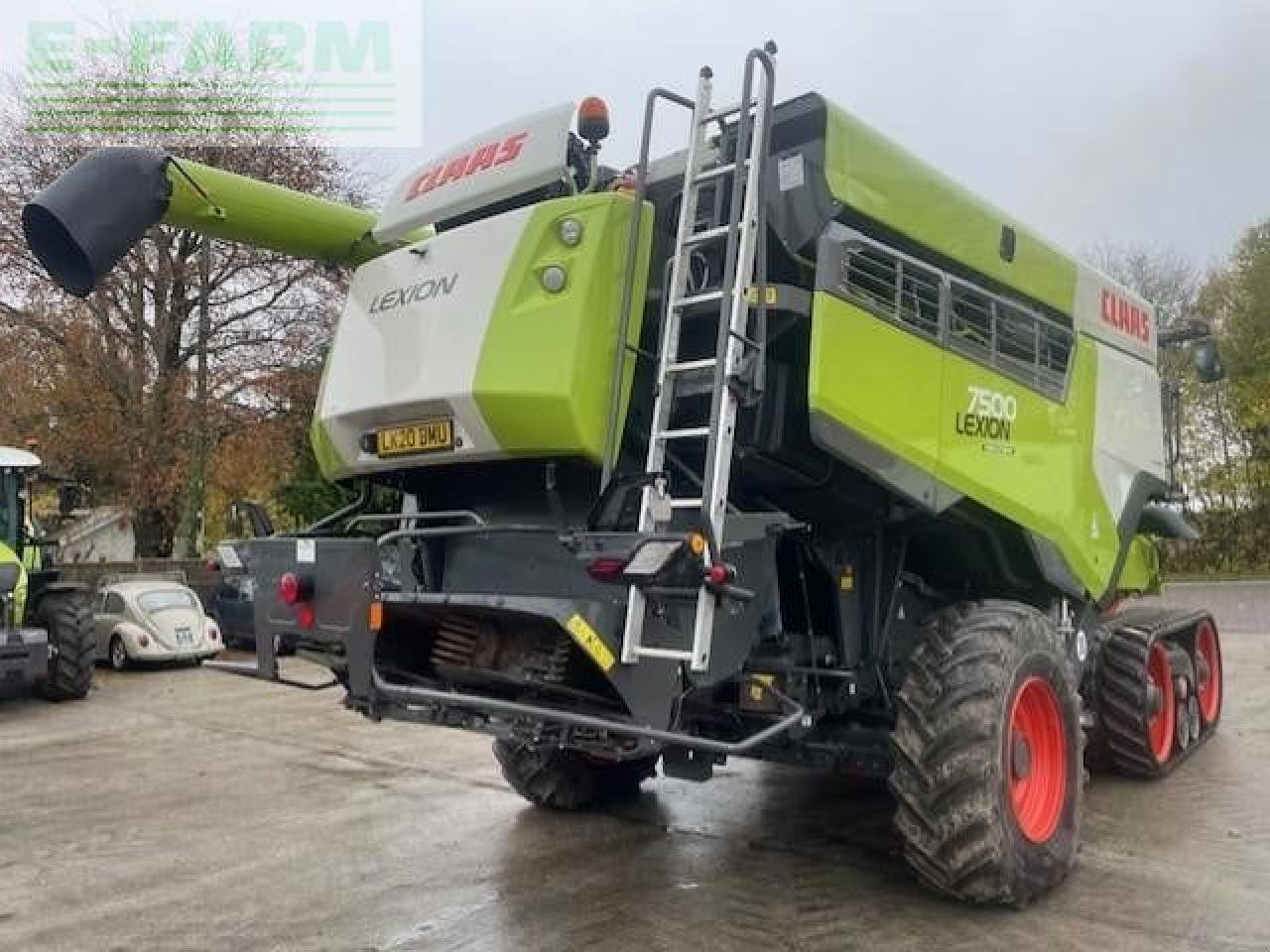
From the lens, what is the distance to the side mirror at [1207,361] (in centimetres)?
664

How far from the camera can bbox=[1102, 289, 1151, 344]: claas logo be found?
5812 millimetres

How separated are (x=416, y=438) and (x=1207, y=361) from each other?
480 cm

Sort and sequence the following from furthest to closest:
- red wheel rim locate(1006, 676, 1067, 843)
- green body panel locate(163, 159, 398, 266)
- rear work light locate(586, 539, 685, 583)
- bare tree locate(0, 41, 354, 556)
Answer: bare tree locate(0, 41, 354, 556) → green body panel locate(163, 159, 398, 266) → red wheel rim locate(1006, 676, 1067, 843) → rear work light locate(586, 539, 685, 583)

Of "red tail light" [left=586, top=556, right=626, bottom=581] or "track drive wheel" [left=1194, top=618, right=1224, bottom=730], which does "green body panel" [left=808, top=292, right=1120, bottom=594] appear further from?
"track drive wheel" [left=1194, top=618, right=1224, bottom=730]

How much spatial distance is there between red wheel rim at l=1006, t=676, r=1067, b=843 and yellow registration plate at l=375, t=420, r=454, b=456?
8.04ft

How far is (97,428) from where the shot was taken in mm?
17766

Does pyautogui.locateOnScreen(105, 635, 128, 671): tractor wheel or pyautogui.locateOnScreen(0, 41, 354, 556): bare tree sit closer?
pyautogui.locateOnScreen(105, 635, 128, 671): tractor wheel

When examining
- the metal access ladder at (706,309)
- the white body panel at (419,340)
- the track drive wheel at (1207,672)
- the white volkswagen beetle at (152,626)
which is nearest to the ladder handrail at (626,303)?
the metal access ladder at (706,309)

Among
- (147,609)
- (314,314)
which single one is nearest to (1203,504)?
(314,314)

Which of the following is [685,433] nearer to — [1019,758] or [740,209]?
[740,209]

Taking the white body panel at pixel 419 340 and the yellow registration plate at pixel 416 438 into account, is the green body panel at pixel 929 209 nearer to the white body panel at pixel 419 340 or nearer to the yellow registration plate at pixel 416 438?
the white body panel at pixel 419 340

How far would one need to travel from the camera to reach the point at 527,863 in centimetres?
501

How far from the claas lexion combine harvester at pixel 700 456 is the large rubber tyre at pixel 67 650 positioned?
24.0 feet

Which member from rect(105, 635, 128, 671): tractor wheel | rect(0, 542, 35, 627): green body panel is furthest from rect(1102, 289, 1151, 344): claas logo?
rect(105, 635, 128, 671): tractor wheel
